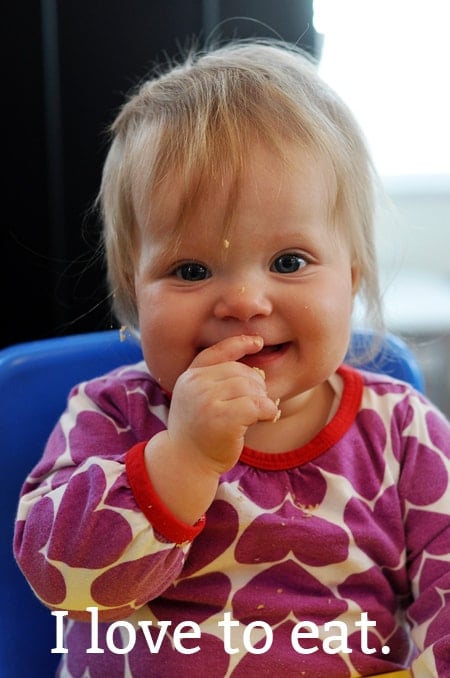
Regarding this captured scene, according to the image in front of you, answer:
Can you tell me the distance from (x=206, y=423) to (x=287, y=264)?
16 centimetres

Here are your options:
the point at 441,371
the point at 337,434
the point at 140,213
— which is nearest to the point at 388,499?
the point at 337,434

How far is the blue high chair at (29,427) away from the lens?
2.88 ft

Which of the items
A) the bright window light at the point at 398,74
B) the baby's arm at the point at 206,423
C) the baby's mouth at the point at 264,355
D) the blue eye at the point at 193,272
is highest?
the bright window light at the point at 398,74

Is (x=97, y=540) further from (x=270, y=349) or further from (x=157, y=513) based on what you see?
(x=270, y=349)

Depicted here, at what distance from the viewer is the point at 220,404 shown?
0.65m

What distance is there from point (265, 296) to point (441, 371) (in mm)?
853

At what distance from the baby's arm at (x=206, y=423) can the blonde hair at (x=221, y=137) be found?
0.39 feet

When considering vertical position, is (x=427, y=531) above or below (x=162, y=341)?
below

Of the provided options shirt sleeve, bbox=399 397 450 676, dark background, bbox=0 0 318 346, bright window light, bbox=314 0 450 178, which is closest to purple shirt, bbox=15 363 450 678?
shirt sleeve, bbox=399 397 450 676

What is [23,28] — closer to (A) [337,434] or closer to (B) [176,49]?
(B) [176,49]

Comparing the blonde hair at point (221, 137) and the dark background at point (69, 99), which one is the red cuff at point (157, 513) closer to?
the blonde hair at point (221, 137)

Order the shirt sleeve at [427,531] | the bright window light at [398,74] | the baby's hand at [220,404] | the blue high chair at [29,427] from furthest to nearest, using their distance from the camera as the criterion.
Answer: the bright window light at [398,74]
the blue high chair at [29,427]
the shirt sleeve at [427,531]
the baby's hand at [220,404]

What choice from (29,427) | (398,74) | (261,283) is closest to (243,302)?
(261,283)

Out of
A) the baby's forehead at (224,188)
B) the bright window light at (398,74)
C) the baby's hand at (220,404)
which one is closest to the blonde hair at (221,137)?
the baby's forehead at (224,188)
